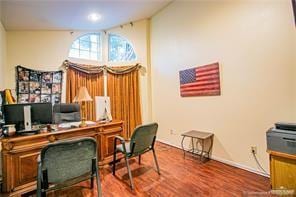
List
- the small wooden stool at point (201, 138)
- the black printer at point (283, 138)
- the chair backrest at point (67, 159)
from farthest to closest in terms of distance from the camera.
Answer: the small wooden stool at point (201, 138) < the black printer at point (283, 138) < the chair backrest at point (67, 159)

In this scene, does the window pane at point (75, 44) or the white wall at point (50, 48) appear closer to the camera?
the white wall at point (50, 48)

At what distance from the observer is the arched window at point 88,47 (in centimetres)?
487

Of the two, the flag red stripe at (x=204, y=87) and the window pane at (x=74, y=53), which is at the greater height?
the window pane at (x=74, y=53)

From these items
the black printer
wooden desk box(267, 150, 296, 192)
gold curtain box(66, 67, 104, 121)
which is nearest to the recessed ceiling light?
gold curtain box(66, 67, 104, 121)

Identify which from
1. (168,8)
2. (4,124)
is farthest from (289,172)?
(168,8)

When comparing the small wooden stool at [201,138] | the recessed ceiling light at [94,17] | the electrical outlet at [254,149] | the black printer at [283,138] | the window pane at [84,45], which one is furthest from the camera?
the window pane at [84,45]

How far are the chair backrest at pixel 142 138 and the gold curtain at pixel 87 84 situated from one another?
→ 2522mm

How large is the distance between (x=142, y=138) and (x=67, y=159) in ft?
3.38

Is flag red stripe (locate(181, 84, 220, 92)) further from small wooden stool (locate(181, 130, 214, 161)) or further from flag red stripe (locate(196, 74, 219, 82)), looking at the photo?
small wooden stool (locate(181, 130, 214, 161))

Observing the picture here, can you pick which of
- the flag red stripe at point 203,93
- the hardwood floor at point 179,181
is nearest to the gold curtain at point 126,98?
the flag red stripe at point 203,93

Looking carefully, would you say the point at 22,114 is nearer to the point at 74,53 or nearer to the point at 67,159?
the point at 67,159

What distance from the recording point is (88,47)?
5.13m

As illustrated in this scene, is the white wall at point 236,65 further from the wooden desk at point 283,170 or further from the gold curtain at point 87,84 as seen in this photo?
the gold curtain at point 87,84

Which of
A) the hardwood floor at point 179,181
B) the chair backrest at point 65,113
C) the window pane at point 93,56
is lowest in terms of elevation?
the hardwood floor at point 179,181
